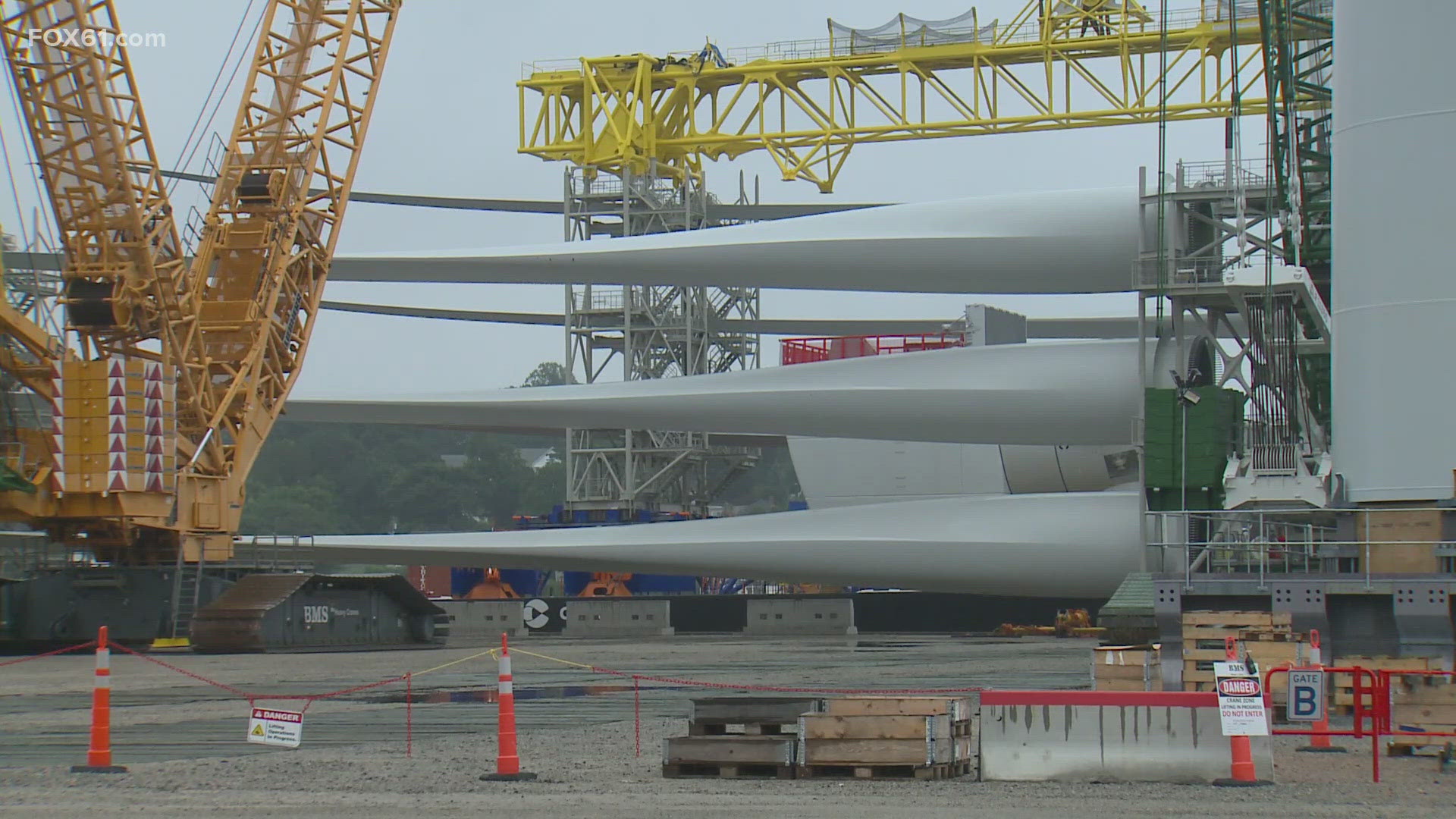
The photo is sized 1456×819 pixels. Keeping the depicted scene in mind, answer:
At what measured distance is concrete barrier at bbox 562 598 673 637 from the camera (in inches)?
2084

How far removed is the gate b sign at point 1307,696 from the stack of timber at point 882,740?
13.2 feet

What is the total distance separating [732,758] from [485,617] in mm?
40326

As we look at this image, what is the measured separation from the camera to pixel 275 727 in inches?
617

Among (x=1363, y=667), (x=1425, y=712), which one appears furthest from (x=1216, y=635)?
(x=1425, y=712)

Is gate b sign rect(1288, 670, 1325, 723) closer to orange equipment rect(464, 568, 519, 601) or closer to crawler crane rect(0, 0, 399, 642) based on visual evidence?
crawler crane rect(0, 0, 399, 642)

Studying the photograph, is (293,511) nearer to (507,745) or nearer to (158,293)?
(158,293)

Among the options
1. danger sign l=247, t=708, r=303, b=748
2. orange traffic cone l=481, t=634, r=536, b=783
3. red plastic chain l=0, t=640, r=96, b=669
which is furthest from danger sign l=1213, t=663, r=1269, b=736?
red plastic chain l=0, t=640, r=96, b=669

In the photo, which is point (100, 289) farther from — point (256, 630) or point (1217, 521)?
point (1217, 521)

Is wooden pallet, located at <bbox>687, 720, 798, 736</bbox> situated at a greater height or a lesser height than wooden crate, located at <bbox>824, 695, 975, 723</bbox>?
lesser

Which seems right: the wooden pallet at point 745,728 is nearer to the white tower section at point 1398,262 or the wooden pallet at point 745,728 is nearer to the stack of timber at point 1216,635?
the stack of timber at point 1216,635

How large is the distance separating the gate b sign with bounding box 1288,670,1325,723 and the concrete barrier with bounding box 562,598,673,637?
36264mm

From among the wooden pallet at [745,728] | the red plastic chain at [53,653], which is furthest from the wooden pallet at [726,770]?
the red plastic chain at [53,653]

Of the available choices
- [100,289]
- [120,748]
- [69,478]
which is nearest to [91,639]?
[69,478]

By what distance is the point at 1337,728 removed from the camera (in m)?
19.6
